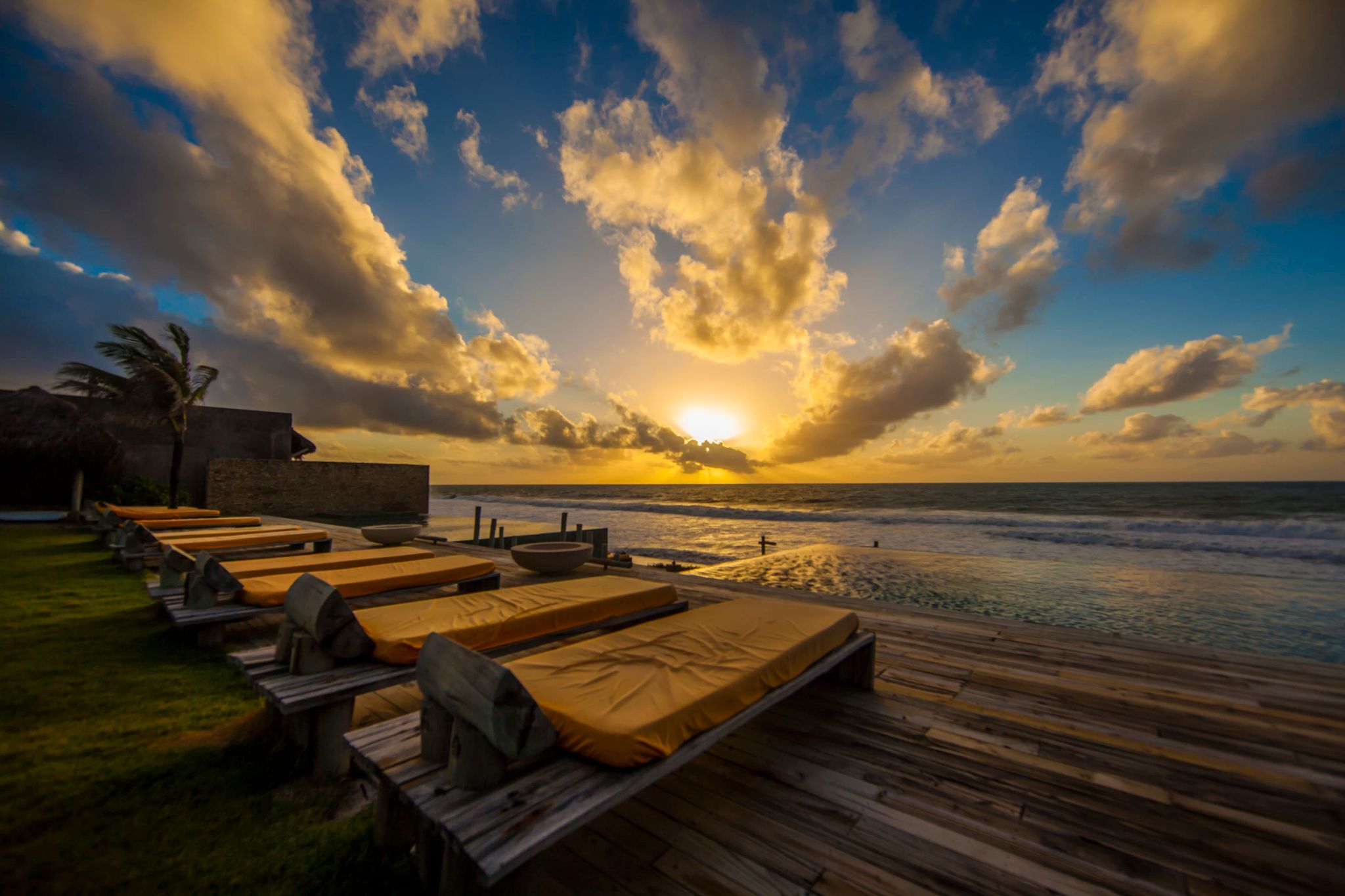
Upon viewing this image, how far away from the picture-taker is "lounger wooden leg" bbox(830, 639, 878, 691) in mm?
3115

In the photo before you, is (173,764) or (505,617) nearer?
(173,764)

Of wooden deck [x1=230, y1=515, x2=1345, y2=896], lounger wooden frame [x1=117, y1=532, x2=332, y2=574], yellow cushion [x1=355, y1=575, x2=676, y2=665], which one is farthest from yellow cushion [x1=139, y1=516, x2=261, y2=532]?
wooden deck [x1=230, y1=515, x2=1345, y2=896]

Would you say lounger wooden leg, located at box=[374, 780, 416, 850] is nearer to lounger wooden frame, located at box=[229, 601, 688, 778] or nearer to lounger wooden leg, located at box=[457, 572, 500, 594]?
lounger wooden frame, located at box=[229, 601, 688, 778]

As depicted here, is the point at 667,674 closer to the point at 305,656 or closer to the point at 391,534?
the point at 305,656

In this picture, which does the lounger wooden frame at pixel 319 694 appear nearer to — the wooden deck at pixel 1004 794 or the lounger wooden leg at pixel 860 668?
the wooden deck at pixel 1004 794

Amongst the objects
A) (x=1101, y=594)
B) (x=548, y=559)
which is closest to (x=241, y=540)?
(x=548, y=559)

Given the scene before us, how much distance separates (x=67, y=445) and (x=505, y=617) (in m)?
20.4

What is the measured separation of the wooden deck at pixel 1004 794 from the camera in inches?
64.3

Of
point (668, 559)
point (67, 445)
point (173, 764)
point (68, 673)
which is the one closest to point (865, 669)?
point (173, 764)

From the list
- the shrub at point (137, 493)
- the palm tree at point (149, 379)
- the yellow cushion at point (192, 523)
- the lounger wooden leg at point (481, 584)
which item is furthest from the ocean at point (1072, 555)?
the shrub at point (137, 493)

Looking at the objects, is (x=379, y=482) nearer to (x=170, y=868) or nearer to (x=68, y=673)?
(x=68, y=673)

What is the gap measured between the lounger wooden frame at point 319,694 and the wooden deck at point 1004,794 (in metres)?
0.41

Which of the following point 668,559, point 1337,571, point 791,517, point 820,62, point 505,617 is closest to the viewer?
point 505,617

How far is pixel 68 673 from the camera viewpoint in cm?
321
